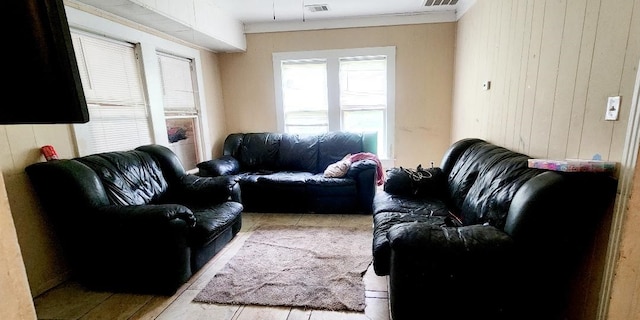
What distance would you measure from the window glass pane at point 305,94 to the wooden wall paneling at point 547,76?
9.04ft

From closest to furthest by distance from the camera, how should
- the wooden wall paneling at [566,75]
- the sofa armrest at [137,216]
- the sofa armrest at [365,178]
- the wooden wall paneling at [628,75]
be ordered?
1. the wooden wall paneling at [628,75]
2. the wooden wall paneling at [566,75]
3. the sofa armrest at [137,216]
4. the sofa armrest at [365,178]

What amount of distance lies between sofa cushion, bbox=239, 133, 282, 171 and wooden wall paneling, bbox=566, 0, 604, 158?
3.16 meters

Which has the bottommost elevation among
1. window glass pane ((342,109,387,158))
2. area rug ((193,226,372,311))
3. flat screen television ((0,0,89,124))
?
area rug ((193,226,372,311))

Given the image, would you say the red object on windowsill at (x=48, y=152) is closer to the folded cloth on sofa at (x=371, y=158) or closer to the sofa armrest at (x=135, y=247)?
the sofa armrest at (x=135, y=247)

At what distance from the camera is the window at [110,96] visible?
2.38 meters

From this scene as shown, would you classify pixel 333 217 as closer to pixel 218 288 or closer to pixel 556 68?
pixel 218 288

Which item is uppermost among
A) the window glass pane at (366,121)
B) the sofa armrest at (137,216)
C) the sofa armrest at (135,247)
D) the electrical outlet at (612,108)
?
the electrical outlet at (612,108)

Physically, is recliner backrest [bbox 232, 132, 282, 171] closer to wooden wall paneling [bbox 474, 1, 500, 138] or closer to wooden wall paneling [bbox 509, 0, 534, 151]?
wooden wall paneling [bbox 474, 1, 500, 138]

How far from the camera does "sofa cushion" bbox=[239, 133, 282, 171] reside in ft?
13.2

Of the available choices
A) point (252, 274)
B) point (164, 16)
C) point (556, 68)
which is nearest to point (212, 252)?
point (252, 274)

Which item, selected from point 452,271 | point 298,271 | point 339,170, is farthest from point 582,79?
point 339,170

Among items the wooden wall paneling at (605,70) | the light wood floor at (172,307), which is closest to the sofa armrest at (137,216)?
the light wood floor at (172,307)

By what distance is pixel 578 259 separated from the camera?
1.49 m

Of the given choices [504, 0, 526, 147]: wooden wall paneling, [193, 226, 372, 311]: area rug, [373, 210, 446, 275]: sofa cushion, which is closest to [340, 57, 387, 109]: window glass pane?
[504, 0, 526, 147]: wooden wall paneling
